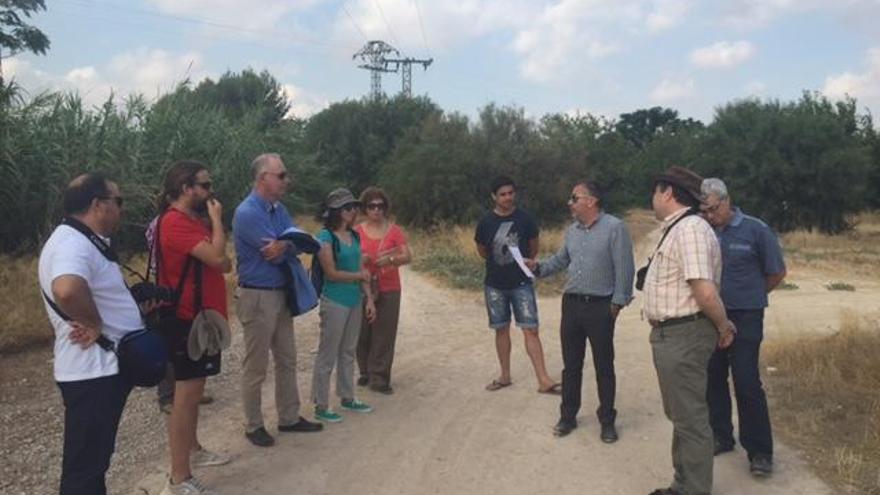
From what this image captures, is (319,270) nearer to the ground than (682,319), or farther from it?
farther from it

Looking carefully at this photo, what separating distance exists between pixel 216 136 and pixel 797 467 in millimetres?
12965

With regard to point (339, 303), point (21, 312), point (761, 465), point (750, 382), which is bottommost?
point (761, 465)

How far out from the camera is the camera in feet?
13.9

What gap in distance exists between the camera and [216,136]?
15703 millimetres

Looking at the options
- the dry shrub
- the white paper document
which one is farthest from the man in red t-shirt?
the dry shrub

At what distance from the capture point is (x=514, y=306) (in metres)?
6.99

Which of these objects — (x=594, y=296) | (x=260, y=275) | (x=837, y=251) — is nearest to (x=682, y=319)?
(x=594, y=296)

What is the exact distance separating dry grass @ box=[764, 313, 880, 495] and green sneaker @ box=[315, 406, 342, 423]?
333 centimetres

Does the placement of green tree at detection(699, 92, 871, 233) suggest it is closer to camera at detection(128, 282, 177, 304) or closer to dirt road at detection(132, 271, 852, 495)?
dirt road at detection(132, 271, 852, 495)

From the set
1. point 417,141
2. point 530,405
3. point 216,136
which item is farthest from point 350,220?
point 417,141

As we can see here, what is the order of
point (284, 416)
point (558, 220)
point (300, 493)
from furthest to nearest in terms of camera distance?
point (558, 220) → point (284, 416) → point (300, 493)

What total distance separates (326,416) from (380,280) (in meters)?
1.46

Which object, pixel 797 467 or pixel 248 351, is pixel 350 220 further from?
pixel 797 467

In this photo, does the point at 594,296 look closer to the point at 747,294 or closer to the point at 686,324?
the point at 747,294
